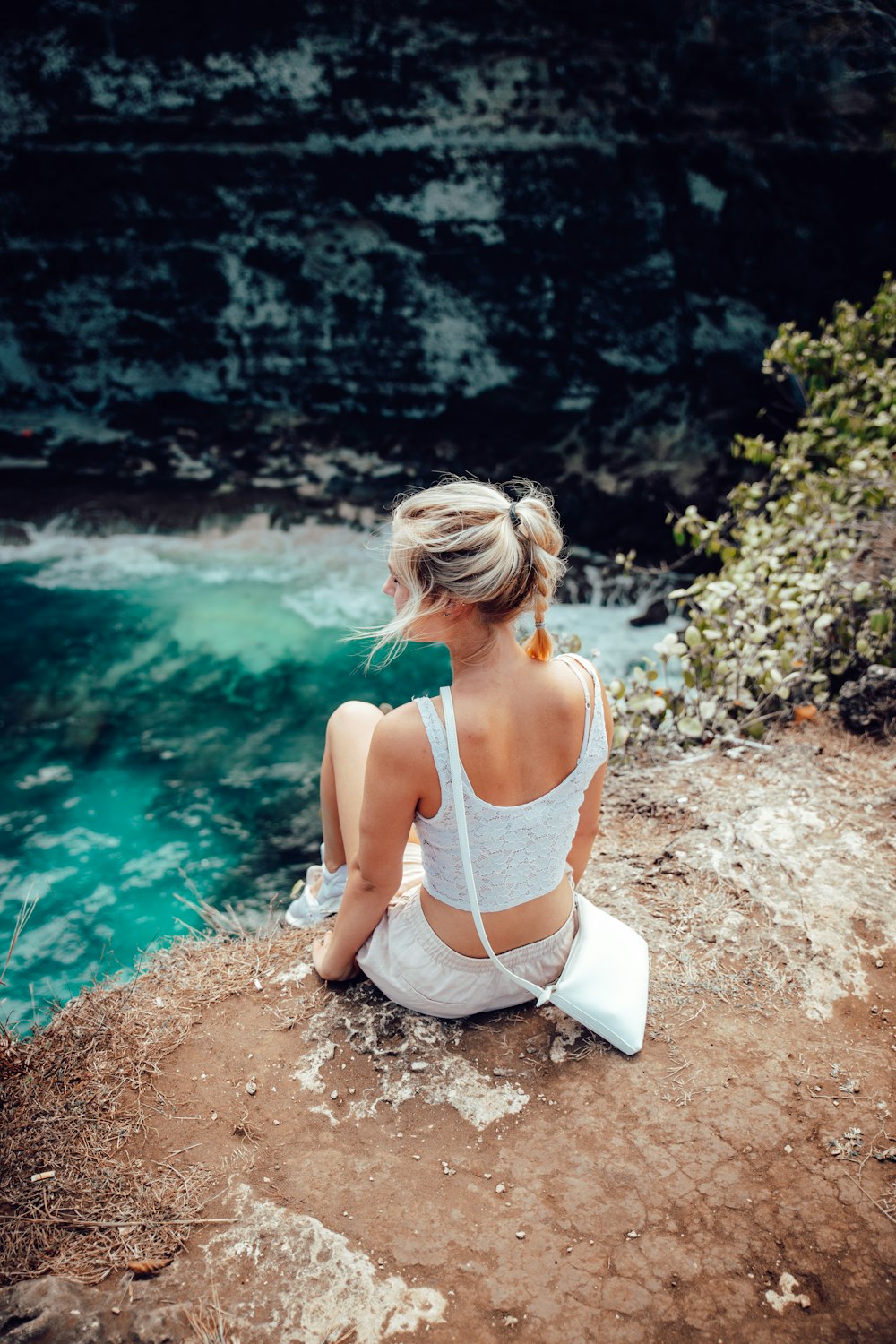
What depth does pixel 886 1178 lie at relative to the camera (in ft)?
6.19

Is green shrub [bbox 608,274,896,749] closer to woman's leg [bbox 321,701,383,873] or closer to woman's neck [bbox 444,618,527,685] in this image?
woman's leg [bbox 321,701,383,873]

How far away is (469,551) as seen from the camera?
5.49ft

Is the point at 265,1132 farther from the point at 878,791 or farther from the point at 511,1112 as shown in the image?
the point at 878,791

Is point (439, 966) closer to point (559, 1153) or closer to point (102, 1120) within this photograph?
Answer: point (559, 1153)

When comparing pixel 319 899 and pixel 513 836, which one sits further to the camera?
pixel 319 899

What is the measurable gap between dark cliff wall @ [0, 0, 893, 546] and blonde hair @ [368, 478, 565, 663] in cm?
745

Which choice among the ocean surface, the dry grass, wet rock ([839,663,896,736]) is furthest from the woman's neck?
wet rock ([839,663,896,736])

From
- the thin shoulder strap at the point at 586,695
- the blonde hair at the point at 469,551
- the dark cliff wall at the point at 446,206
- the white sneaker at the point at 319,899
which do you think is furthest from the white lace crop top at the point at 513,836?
the dark cliff wall at the point at 446,206

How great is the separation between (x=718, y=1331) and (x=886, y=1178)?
0.55 metres

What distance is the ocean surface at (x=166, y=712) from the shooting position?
14.5 feet

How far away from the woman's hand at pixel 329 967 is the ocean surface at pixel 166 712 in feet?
1.76

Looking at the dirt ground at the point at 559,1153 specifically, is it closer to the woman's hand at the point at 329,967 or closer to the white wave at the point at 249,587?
the woman's hand at the point at 329,967

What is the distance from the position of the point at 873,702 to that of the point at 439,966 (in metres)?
2.51

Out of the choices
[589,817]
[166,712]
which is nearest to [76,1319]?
[589,817]
